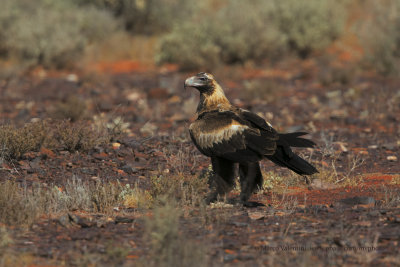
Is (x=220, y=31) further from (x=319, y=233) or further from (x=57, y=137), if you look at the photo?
(x=319, y=233)

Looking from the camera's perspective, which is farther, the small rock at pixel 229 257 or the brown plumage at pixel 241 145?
the brown plumage at pixel 241 145

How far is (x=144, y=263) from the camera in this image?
17.1 feet

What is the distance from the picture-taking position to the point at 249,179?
25.7 ft

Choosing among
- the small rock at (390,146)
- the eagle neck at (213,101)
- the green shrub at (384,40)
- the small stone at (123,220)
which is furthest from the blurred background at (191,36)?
the small stone at (123,220)

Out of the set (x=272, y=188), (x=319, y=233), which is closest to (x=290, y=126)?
(x=272, y=188)

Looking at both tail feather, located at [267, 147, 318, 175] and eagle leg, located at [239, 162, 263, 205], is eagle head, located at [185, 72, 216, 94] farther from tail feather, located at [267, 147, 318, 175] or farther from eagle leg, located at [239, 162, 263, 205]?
tail feather, located at [267, 147, 318, 175]

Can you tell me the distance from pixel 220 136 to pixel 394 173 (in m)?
3.32

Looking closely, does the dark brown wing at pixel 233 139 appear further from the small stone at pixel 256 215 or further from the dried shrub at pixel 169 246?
the dried shrub at pixel 169 246

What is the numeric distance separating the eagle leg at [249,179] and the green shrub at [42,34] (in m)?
16.1

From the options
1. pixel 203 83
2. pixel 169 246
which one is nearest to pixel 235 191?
pixel 203 83

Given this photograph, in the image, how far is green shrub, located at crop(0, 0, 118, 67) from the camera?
75.5ft

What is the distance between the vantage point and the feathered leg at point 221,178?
7730 mm

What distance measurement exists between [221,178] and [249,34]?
→ 16.4 m

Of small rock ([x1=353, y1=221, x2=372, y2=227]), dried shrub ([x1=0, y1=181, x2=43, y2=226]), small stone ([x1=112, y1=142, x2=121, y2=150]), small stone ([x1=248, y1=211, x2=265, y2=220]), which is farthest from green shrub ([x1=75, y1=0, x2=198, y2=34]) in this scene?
Result: small rock ([x1=353, y1=221, x2=372, y2=227])
